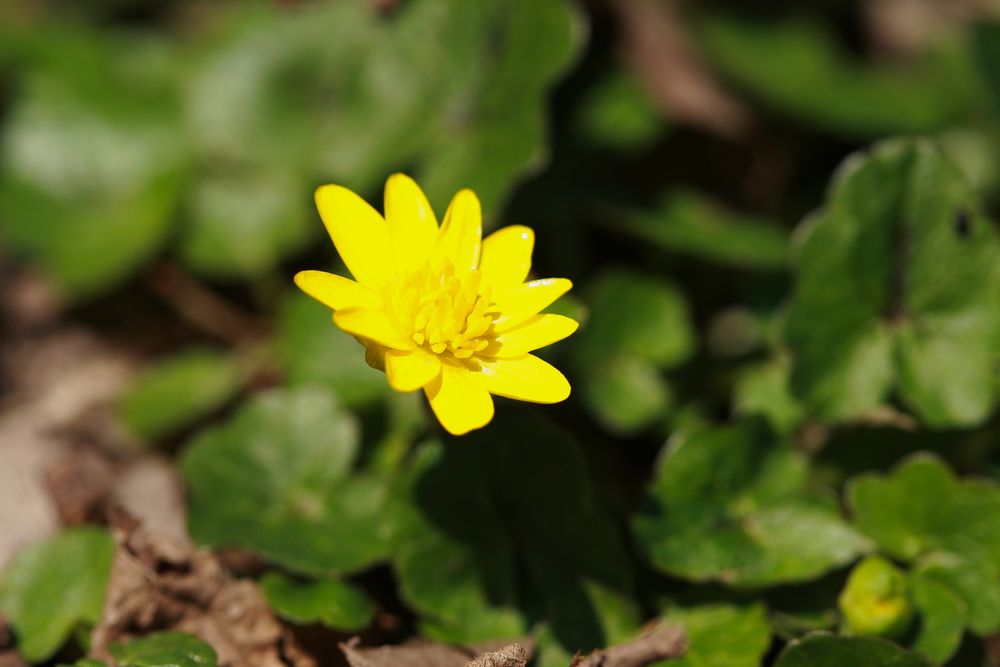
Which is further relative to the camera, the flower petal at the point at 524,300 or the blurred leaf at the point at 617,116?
the blurred leaf at the point at 617,116

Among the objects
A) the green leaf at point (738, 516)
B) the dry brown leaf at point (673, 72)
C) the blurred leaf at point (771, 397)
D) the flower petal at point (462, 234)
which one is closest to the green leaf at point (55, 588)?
the flower petal at point (462, 234)

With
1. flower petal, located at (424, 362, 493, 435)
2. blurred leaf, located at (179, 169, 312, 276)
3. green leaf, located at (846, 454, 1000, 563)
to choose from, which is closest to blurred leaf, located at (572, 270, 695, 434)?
green leaf, located at (846, 454, 1000, 563)

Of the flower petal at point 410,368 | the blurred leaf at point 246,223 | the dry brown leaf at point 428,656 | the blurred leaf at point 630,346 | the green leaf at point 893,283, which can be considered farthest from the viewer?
the blurred leaf at point 246,223

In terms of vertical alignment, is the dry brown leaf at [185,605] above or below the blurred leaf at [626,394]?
below

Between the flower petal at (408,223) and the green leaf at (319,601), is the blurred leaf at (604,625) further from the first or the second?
the flower petal at (408,223)

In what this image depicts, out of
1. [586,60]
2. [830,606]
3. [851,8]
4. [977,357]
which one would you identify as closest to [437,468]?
[830,606]

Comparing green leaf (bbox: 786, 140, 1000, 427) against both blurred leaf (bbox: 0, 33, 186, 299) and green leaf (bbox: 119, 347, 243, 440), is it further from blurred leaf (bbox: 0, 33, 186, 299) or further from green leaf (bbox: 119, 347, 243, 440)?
blurred leaf (bbox: 0, 33, 186, 299)
